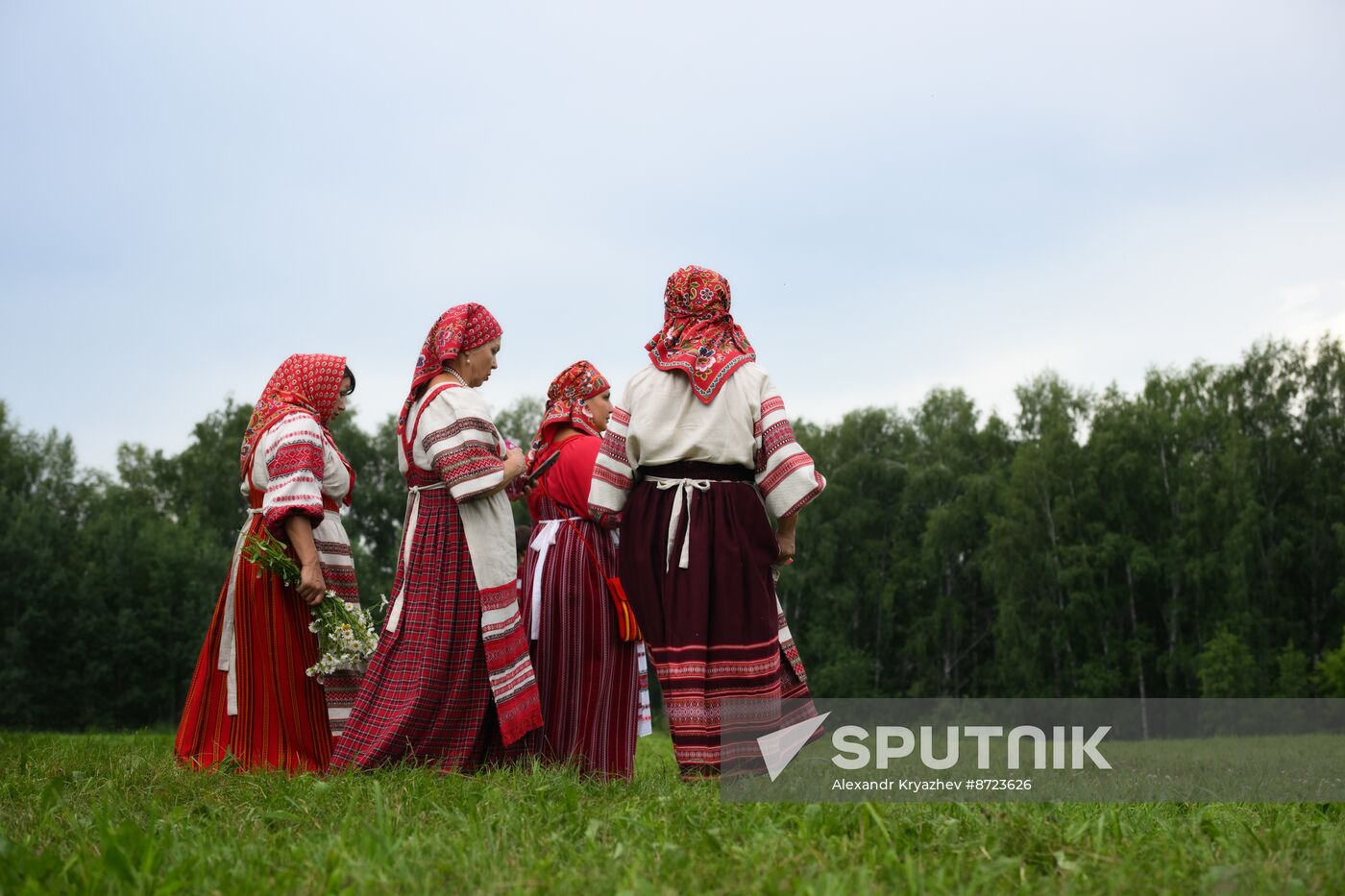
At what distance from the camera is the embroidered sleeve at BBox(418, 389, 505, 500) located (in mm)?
5121

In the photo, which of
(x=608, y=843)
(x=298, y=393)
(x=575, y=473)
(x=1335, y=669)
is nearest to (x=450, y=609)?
(x=575, y=473)

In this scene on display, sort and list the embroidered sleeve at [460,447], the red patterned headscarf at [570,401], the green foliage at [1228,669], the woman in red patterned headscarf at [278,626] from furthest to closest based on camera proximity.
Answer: the green foliage at [1228,669] < the red patterned headscarf at [570,401] < the woman in red patterned headscarf at [278,626] < the embroidered sleeve at [460,447]

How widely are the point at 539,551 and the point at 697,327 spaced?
1337mm

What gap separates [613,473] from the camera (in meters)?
5.09

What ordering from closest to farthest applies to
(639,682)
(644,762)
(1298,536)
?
(639,682), (644,762), (1298,536)

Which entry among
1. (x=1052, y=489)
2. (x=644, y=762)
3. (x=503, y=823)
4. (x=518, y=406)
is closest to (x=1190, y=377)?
(x=1052, y=489)

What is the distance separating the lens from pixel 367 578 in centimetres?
4069

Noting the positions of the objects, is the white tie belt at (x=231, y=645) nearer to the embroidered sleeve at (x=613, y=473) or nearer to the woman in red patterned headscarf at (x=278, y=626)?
the woman in red patterned headscarf at (x=278, y=626)

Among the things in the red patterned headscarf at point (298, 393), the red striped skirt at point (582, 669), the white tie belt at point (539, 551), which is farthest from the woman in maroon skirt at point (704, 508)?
the red patterned headscarf at point (298, 393)

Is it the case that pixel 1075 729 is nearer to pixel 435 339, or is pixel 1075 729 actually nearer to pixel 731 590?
pixel 731 590

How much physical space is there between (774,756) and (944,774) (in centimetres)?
63

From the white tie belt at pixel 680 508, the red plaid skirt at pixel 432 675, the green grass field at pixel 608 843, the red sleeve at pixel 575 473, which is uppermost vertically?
the red sleeve at pixel 575 473

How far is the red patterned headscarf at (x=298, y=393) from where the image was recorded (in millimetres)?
5449

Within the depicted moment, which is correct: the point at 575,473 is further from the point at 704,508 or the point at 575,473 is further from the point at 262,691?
the point at 262,691
